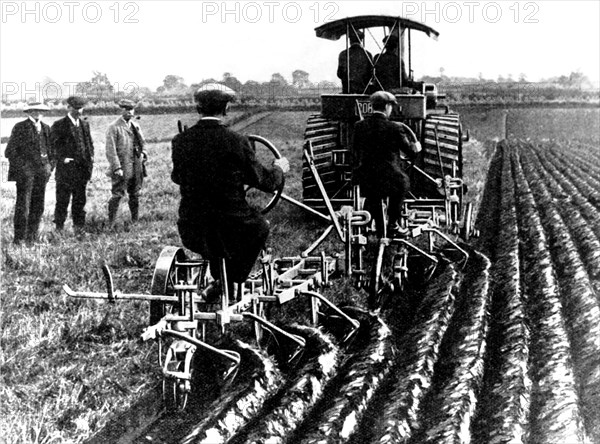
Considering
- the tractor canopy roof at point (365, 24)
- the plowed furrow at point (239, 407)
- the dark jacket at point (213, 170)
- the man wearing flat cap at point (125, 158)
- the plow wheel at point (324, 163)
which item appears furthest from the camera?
the tractor canopy roof at point (365, 24)

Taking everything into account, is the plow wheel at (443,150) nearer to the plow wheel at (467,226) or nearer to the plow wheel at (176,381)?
the plow wheel at (467,226)

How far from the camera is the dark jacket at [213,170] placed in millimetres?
3789

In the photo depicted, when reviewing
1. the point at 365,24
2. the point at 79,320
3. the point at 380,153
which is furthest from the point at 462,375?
the point at 365,24

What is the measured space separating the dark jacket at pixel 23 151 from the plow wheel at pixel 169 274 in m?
3.79

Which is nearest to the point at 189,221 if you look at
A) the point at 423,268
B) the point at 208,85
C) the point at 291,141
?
the point at 208,85

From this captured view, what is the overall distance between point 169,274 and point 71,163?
14.8ft

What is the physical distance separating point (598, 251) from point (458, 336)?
2.70 m

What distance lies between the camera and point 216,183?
3.82 m

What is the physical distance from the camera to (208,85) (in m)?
3.84

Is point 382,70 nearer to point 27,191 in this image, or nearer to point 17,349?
point 27,191

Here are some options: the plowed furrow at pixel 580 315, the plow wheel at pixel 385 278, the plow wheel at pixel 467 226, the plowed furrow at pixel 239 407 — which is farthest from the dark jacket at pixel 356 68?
the plowed furrow at pixel 239 407

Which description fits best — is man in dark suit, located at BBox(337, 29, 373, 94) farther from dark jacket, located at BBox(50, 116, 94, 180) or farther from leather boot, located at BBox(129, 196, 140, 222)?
dark jacket, located at BBox(50, 116, 94, 180)

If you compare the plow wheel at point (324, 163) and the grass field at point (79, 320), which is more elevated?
the plow wheel at point (324, 163)

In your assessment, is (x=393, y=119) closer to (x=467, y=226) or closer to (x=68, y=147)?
(x=467, y=226)
